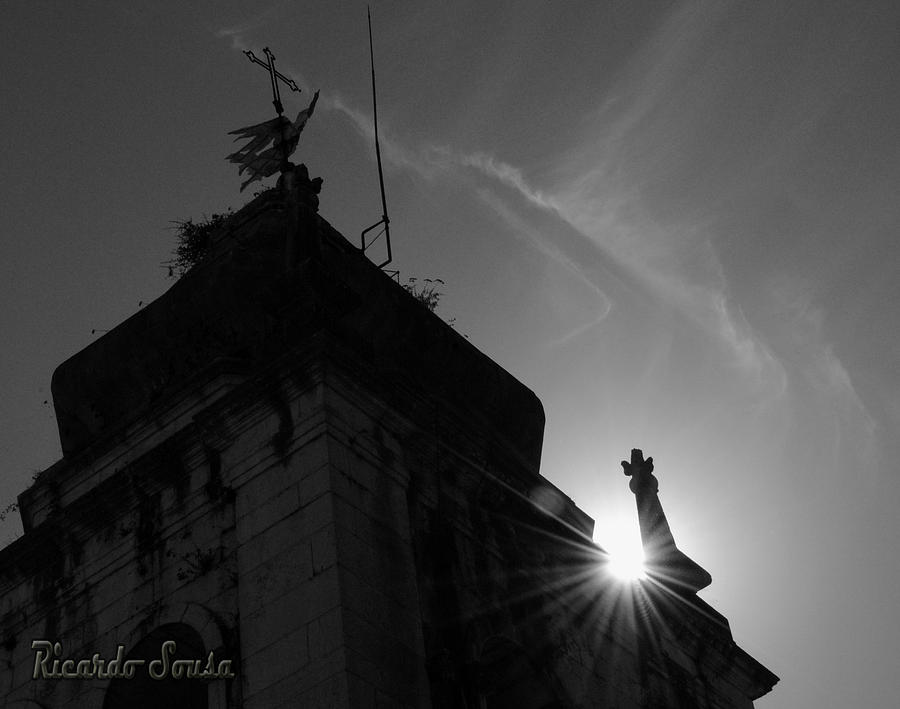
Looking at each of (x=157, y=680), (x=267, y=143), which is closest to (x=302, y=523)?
(x=157, y=680)

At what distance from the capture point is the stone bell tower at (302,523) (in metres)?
11.3

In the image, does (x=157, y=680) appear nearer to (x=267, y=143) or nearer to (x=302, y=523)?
(x=302, y=523)

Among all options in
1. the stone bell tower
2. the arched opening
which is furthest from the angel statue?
the arched opening

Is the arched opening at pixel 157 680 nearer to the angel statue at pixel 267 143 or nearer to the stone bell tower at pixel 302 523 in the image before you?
the stone bell tower at pixel 302 523

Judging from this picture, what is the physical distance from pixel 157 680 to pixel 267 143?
6.49m

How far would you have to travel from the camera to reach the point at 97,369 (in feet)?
49.2

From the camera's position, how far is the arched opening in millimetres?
11992

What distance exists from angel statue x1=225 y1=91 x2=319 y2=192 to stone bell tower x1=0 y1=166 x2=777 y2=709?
42 cm

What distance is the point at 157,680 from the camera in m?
12.6

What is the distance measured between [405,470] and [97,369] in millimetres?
3884

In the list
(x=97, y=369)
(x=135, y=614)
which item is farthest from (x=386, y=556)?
(x=97, y=369)

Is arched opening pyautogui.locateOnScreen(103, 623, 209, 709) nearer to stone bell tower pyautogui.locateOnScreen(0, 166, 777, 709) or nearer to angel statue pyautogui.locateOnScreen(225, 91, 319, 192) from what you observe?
stone bell tower pyautogui.locateOnScreen(0, 166, 777, 709)

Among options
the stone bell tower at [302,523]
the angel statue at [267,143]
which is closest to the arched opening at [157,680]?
the stone bell tower at [302,523]

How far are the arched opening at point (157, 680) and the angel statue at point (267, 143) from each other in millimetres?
5732
